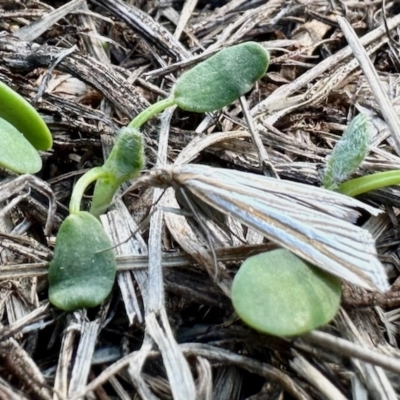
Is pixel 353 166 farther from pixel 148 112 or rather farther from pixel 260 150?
pixel 148 112

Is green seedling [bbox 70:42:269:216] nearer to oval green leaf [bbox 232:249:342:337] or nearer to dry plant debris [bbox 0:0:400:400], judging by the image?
dry plant debris [bbox 0:0:400:400]

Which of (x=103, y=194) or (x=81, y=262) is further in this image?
(x=103, y=194)

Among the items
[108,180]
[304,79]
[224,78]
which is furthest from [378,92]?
[108,180]

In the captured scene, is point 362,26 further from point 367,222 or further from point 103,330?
point 103,330

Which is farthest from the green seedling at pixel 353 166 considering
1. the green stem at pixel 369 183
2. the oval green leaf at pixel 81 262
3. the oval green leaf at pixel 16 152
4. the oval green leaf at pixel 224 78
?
the oval green leaf at pixel 16 152

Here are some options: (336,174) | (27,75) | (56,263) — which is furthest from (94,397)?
(27,75)

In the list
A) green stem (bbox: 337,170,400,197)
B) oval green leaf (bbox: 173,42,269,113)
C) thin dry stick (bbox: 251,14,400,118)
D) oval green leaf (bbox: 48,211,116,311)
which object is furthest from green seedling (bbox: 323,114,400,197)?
oval green leaf (bbox: 48,211,116,311)

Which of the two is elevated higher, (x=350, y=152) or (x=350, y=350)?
(x=350, y=152)

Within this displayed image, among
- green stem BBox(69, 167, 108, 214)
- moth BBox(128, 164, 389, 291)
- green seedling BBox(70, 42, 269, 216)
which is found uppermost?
green seedling BBox(70, 42, 269, 216)
